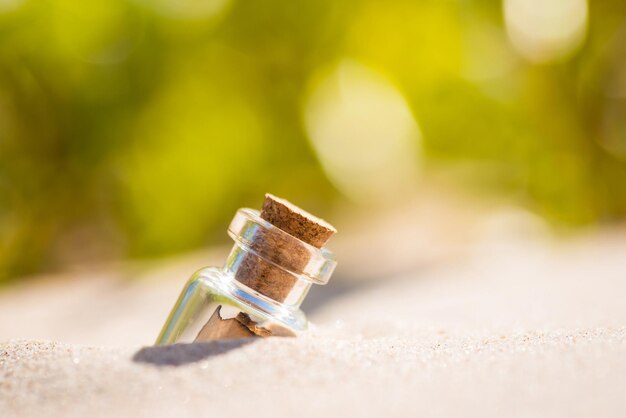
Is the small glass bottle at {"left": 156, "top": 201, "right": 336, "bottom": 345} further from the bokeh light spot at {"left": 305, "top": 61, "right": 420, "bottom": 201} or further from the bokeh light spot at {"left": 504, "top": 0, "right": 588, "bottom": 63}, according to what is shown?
the bokeh light spot at {"left": 504, "top": 0, "right": 588, "bottom": 63}

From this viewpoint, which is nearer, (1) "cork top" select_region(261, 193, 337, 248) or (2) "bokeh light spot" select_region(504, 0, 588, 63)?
(1) "cork top" select_region(261, 193, 337, 248)

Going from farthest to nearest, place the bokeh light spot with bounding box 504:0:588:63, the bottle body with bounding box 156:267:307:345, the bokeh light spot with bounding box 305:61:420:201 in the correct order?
the bokeh light spot with bounding box 504:0:588:63 < the bokeh light spot with bounding box 305:61:420:201 < the bottle body with bounding box 156:267:307:345

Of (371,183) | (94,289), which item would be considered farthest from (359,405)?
(371,183)

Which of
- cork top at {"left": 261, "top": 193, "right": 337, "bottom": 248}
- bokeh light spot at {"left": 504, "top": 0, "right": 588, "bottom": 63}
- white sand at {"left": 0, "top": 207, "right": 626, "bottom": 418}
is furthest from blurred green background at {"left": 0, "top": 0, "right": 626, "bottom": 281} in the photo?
cork top at {"left": 261, "top": 193, "right": 337, "bottom": 248}

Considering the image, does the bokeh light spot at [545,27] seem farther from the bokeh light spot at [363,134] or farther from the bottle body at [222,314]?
the bottle body at [222,314]

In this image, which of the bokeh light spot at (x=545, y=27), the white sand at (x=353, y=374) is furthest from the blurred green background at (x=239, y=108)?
the white sand at (x=353, y=374)

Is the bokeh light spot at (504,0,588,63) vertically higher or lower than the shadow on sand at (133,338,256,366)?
higher

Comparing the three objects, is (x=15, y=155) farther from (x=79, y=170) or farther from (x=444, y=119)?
(x=444, y=119)
